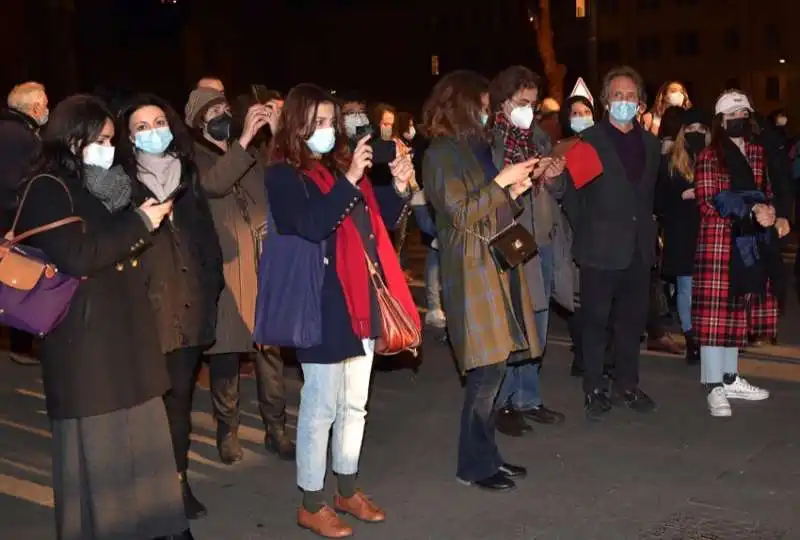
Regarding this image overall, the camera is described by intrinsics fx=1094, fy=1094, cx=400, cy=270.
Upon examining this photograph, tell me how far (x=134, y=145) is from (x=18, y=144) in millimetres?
2543

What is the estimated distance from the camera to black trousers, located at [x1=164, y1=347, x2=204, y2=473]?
5516 millimetres

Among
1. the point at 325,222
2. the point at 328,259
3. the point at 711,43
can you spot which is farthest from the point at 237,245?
the point at 711,43

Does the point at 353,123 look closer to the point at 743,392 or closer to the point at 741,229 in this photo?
the point at 741,229

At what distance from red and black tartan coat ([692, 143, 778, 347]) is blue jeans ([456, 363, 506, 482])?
6.97 ft

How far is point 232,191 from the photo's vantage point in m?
6.45

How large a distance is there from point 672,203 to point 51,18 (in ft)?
60.9

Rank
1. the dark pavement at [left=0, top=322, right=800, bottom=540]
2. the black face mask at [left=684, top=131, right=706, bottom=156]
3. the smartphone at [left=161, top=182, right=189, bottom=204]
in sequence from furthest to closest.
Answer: the black face mask at [left=684, top=131, right=706, bottom=156] < the dark pavement at [left=0, top=322, right=800, bottom=540] < the smartphone at [left=161, top=182, right=189, bottom=204]

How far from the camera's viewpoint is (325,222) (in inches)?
195

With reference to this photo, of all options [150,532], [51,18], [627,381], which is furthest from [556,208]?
[51,18]

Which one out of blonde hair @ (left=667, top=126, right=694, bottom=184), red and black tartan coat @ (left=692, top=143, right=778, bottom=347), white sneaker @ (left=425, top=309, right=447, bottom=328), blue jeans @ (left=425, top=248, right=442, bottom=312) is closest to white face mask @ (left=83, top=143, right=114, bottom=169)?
red and black tartan coat @ (left=692, top=143, right=778, bottom=347)

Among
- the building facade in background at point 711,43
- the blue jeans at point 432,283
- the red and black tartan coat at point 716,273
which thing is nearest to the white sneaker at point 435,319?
the blue jeans at point 432,283

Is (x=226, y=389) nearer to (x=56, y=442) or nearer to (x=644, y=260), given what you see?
(x=56, y=442)

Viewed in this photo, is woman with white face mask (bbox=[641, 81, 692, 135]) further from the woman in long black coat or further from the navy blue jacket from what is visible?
the woman in long black coat

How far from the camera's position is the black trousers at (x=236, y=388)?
6.59 metres
